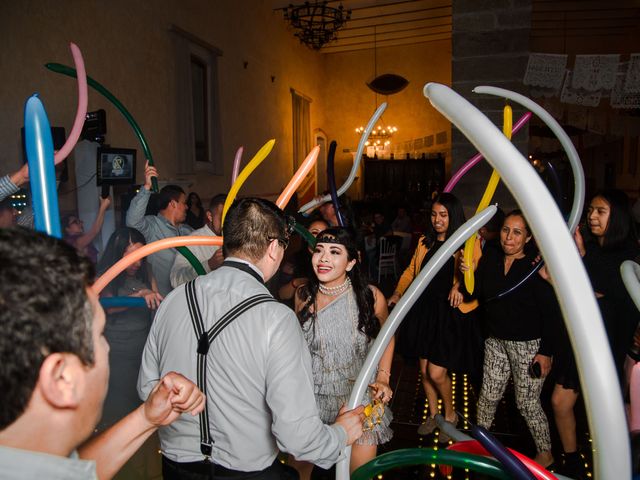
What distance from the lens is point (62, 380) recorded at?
29.1 inches

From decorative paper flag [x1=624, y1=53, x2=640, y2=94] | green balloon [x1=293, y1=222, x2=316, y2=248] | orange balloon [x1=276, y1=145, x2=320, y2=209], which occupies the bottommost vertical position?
green balloon [x1=293, y1=222, x2=316, y2=248]

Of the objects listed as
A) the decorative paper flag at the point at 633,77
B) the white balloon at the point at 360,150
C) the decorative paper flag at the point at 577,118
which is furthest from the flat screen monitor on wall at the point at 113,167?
the decorative paper flag at the point at 577,118

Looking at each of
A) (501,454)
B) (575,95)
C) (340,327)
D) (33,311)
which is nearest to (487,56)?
(575,95)

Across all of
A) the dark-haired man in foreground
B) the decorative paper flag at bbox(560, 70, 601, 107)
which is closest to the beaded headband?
the dark-haired man in foreground

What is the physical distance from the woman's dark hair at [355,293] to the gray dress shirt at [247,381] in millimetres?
912

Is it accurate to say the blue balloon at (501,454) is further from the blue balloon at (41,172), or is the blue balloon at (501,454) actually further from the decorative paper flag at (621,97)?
the decorative paper flag at (621,97)

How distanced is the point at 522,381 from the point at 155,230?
2627 mm

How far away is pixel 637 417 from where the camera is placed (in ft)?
3.76

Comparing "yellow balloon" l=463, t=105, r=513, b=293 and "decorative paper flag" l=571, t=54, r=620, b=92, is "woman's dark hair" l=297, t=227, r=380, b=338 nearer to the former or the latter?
"yellow balloon" l=463, t=105, r=513, b=293

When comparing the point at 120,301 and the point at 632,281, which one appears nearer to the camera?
the point at 632,281

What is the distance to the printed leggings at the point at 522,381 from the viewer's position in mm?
2811

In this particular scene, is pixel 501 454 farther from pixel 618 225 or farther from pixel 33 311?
pixel 618 225

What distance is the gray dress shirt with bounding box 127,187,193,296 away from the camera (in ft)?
10.9

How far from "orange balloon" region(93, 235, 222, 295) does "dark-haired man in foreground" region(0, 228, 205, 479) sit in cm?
66
